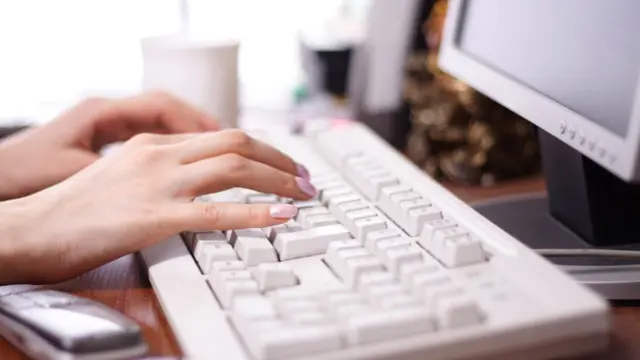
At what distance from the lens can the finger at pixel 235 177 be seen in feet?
2.02

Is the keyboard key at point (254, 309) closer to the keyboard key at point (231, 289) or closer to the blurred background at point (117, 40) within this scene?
the keyboard key at point (231, 289)

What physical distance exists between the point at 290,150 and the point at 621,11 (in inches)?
13.2

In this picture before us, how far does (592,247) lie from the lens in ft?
2.25

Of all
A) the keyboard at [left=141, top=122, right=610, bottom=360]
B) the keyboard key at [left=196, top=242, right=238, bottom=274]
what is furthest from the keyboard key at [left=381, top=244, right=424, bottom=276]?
the keyboard key at [left=196, top=242, right=238, bottom=274]

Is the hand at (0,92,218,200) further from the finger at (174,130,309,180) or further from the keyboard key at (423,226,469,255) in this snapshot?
the keyboard key at (423,226,469,255)

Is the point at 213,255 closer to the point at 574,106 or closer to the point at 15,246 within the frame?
the point at 15,246

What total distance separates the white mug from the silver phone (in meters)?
0.42

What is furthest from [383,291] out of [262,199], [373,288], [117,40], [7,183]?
[117,40]

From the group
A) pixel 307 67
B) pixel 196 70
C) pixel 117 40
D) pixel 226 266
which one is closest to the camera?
pixel 226 266

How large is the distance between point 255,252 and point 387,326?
14 cm

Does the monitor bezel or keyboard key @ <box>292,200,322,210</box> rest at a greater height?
the monitor bezel

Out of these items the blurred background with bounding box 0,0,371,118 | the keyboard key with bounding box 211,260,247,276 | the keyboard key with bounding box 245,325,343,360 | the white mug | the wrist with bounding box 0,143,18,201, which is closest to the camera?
the keyboard key with bounding box 245,325,343,360

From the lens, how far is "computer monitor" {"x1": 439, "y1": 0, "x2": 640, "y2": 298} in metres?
0.59

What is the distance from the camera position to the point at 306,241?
586mm
